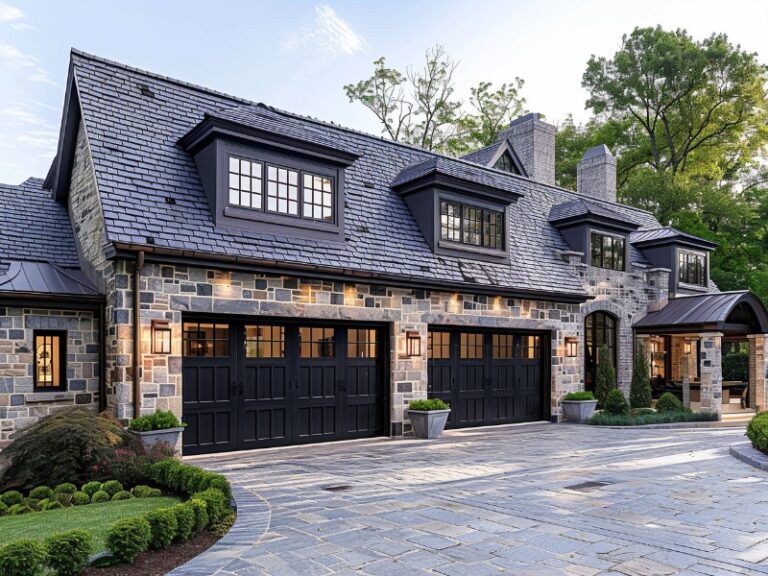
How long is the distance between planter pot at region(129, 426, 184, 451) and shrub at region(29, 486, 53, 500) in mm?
1519

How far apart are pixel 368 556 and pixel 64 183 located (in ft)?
36.2

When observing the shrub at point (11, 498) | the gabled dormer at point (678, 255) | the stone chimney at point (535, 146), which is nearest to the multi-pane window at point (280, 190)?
the shrub at point (11, 498)

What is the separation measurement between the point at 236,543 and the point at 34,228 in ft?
30.2

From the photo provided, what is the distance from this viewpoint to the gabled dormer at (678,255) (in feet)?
69.3

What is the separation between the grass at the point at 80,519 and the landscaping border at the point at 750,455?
8.97 meters

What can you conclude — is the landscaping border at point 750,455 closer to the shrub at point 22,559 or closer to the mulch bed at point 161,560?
the mulch bed at point 161,560

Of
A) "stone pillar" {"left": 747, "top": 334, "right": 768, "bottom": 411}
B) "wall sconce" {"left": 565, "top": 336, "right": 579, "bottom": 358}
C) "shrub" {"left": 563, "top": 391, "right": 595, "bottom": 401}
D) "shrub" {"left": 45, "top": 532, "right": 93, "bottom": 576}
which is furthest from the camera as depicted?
"stone pillar" {"left": 747, "top": 334, "right": 768, "bottom": 411}

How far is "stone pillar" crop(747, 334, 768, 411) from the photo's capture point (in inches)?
772

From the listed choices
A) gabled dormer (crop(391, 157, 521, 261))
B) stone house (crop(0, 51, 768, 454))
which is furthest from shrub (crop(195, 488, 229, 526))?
gabled dormer (crop(391, 157, 521, 261))

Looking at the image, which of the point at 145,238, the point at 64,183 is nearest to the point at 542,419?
the point at 145,238

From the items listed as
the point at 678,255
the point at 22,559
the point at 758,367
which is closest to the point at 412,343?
the point at 22,559

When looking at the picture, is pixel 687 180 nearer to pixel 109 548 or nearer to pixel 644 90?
pixel 644 90

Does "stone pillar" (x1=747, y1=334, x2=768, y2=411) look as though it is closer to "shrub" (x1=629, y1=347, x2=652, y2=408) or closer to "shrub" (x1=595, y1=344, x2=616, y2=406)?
"shrub" (x1=629, y1=347, x2=652, y2=408)

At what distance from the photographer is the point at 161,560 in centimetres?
538
